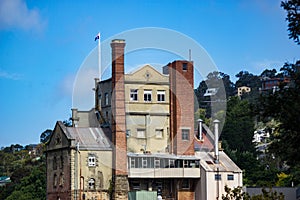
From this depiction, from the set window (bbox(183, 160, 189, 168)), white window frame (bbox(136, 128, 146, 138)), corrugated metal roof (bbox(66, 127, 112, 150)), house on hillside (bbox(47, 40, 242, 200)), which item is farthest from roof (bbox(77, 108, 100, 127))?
window (bbox(183, 160, 189, 168))

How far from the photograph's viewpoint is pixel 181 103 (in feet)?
252

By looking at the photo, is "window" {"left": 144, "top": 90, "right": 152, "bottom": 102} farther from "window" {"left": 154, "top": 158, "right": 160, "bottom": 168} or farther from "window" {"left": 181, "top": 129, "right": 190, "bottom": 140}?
"window" {"left": 154, "top": 158, "right": 160, "bottom": 168}

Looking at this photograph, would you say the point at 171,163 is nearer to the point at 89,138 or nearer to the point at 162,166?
the point at 162,166

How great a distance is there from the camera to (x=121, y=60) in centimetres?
7506

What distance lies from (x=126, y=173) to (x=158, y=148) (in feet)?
17.1

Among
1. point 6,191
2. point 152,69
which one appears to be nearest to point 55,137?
point 152,69

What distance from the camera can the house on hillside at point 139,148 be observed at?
73125 millimetres

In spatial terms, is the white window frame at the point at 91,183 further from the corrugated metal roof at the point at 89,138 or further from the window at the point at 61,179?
the window at the point at 61,179

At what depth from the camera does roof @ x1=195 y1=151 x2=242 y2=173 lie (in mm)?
74850

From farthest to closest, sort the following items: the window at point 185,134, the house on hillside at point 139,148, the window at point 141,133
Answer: the window at point 185,134
the window at point 141,133
the house on hillside at point 139,148

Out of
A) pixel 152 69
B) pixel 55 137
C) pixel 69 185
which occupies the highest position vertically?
pixel 152 69

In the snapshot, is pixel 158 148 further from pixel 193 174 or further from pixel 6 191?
pixel 6 191

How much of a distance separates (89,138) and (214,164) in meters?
11.9

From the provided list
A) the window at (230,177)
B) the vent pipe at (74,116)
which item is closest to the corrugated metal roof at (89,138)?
the vent pipe at (74,116)
